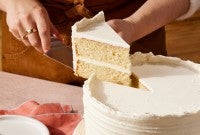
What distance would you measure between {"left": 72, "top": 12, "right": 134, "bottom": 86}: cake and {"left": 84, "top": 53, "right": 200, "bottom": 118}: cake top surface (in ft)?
0.13

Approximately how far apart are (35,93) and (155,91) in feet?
1.81

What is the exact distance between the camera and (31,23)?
1.57 metres

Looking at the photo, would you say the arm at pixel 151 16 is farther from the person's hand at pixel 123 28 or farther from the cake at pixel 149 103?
the cake at pixel 149 103

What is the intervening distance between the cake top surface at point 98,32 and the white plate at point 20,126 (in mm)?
289

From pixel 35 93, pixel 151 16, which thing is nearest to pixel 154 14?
pixel 151 16

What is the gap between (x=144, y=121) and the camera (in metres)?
1.03

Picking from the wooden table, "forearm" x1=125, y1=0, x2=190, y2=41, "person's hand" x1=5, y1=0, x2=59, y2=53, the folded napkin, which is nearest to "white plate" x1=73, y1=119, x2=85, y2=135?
the folded napkin

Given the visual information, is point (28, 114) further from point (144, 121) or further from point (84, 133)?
point (144, 121)

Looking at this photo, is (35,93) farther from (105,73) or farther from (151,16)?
(151,16)

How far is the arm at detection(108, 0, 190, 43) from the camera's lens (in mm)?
1615

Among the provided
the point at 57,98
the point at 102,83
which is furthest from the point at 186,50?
the point at 102,83

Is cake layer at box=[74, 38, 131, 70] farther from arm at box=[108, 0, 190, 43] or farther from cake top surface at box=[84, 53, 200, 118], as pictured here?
arm at box=[108, 0, 190, 43]

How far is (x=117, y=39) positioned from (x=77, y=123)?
292 mm

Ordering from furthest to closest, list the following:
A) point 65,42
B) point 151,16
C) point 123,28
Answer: point 65,42 → point 151,16 → point 123,28
